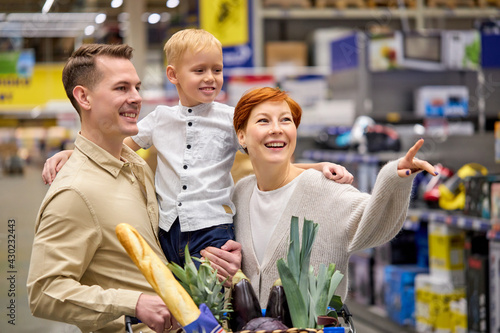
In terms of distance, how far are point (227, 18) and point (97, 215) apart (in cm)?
597

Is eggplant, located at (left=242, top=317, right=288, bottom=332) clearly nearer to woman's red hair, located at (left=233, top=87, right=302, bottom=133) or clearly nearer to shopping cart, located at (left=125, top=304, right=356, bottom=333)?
shopping cart, located at (left=125, top=304, right=356, bottom=333)

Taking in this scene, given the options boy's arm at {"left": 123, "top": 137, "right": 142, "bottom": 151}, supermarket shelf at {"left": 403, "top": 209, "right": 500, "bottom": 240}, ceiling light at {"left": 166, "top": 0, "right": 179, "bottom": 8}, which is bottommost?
supermarket shelf at {"left": 403, "top": 209, "right": 500, "bottom": 240}

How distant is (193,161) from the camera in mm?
2215

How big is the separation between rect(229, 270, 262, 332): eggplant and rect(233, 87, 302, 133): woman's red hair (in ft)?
2.06

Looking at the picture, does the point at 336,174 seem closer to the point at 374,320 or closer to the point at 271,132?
the point at 271,132

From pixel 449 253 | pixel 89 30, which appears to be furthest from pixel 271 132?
pixel 89 30

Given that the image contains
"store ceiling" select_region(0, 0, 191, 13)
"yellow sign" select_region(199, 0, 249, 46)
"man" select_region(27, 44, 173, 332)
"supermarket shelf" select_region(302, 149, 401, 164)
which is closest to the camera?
"man" select_region(27, 44, 173, 332)

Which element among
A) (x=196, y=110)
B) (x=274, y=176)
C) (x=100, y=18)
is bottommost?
(x=274, y=176)

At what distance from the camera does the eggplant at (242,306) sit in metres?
1.63

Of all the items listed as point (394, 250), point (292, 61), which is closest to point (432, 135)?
point (394, 250)

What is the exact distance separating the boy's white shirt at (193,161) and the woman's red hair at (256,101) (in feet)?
0.49

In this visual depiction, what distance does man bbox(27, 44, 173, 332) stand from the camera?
5.74 ft

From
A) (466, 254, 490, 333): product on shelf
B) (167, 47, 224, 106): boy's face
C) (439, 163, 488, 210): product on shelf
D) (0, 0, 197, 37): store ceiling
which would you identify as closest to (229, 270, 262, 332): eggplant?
(167, 47, 224, 106): boy's face

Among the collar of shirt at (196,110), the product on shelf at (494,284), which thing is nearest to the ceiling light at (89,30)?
the product on shelf at (494,284)
